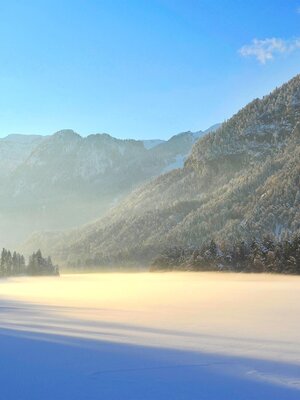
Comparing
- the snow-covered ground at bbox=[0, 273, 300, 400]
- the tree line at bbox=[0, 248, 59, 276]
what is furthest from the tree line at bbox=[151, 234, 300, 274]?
the snow-covered ground at bbox=[0, 273, 300, 400]

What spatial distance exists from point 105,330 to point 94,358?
5.67 m

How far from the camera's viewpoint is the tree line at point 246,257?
10038cm

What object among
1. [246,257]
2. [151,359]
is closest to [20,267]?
[246,257]

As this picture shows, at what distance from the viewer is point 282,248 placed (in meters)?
103

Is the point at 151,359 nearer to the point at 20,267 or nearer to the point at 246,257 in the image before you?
the point at 246,257

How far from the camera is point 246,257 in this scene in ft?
370

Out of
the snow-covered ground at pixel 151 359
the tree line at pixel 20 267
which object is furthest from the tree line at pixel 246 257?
the snow-covered ground at pixel 151 359

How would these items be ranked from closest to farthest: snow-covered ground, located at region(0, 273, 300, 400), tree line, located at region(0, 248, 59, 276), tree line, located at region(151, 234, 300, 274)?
snow-covered ground, located at region(0, 273, 300, 400) → tree line, located at region(151, 234, 300, 274) → tree line, located at region(0, 248, 59, 276)

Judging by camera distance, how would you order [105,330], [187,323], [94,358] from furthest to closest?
[187,323] < [105,330] < [94,358]

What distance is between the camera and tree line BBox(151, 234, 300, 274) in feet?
329

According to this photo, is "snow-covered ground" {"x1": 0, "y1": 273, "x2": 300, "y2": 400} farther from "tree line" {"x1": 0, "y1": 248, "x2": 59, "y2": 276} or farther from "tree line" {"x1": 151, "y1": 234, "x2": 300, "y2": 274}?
"tree line" {"x1": 0, "y1": 248, "x2": 59, "y2": 276}

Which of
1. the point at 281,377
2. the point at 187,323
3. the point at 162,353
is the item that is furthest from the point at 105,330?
the point at 281,377

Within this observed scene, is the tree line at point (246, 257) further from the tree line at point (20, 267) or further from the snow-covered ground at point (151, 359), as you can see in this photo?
the snow-covered ground at point (151, 359)

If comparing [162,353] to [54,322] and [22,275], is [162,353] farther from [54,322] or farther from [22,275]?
[22,275]
